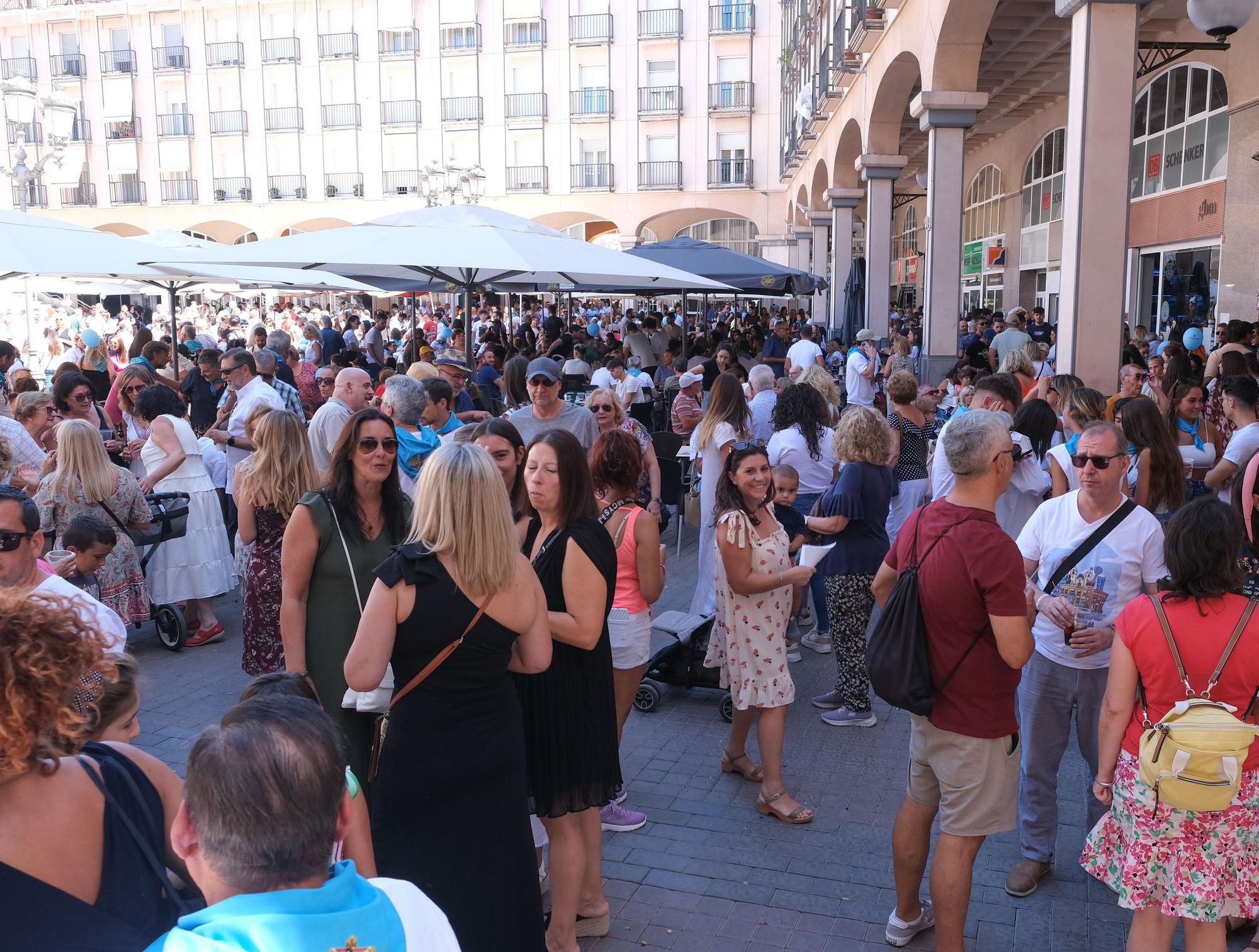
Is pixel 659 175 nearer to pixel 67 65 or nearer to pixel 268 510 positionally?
pixel 67 65

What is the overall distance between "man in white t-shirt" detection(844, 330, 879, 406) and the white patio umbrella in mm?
4141

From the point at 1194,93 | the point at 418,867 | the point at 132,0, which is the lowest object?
the point at 418,867

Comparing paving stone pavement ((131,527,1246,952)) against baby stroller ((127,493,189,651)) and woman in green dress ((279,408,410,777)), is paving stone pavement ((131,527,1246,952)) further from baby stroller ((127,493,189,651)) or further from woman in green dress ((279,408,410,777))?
woman in green dress ((279,408,410,777))

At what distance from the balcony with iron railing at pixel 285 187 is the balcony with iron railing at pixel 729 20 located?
17.5 meters

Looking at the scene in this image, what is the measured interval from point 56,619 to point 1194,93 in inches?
662

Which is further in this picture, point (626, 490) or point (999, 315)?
point (999, 315)

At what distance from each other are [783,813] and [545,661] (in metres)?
1.94

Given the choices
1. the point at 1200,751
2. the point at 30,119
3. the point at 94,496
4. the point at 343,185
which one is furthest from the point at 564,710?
the point at 343,185

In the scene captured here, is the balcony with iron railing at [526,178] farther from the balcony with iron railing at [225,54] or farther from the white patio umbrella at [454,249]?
the white patio umbrella at [454,249]

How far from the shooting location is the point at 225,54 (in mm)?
42938

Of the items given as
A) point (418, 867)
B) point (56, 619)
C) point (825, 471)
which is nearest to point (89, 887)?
point (56, 619)

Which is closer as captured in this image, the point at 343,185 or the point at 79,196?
the point at 343,185

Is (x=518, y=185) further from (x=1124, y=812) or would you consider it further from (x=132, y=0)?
(x=1124, y=812)

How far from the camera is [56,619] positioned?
1784 millimetres
